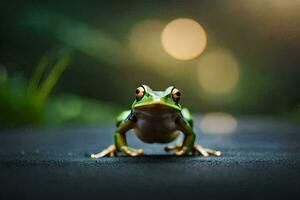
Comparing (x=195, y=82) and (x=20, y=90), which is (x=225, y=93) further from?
(x=20, y=90)

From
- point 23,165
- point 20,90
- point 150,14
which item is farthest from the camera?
point 150,14

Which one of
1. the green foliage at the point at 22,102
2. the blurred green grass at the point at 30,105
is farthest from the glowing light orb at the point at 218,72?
the green foliage at the point at 22,102

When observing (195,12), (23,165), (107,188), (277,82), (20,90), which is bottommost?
(107,188)

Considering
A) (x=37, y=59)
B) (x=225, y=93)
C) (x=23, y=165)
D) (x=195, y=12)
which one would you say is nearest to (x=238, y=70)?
(x=225, y=93)

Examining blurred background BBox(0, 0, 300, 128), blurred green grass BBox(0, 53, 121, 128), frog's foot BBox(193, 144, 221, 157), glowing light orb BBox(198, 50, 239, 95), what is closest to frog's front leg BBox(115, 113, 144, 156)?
frog's foot BBox(193, 144, 221, 157)

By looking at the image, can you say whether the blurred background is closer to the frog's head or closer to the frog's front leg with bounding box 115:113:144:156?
the frog's front leg with bounding box 115:113:144:156

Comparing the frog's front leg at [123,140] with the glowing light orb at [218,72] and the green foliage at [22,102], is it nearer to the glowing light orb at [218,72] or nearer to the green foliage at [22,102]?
the green foliage at [22,102]

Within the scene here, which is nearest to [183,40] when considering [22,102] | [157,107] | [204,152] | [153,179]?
[22,102]
